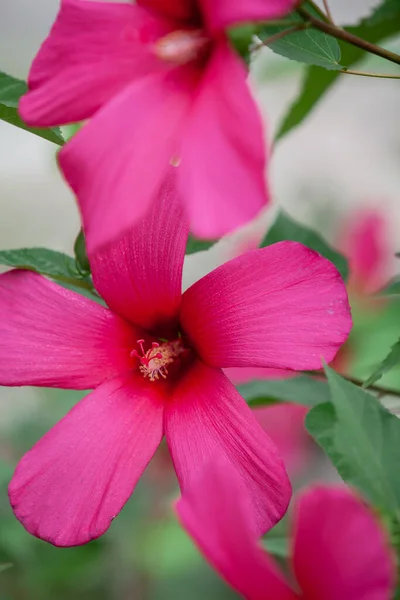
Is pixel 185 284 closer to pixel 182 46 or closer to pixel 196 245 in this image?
pixel 196 245

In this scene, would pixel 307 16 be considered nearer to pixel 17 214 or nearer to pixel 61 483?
pixel 61 483

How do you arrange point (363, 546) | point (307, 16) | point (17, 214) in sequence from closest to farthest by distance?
point (363, 546)
point (307, 16)
point (17, 214)

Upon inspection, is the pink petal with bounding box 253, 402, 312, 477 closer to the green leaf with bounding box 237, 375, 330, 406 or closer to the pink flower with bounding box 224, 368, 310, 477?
the pink flower with bounding box 224, 368, 310, 477

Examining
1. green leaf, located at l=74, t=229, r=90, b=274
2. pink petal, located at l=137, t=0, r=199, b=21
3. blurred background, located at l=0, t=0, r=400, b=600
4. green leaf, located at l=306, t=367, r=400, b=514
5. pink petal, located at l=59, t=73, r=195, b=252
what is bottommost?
blurred background, located at l=0, t=0, r=400, b=600

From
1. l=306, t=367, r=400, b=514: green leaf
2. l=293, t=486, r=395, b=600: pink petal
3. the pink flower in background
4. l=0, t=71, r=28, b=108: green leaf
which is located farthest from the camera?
the pink flower in background

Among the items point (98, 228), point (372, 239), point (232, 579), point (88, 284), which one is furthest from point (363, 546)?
point (372, 239)

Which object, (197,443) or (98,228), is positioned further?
(197,443)

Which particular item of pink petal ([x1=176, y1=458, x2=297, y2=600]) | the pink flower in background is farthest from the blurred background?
pink petal ([x1=176, y1=458, x2=297, y2=600])

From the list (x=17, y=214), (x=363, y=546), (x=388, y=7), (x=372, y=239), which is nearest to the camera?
(x=363, y=546)
